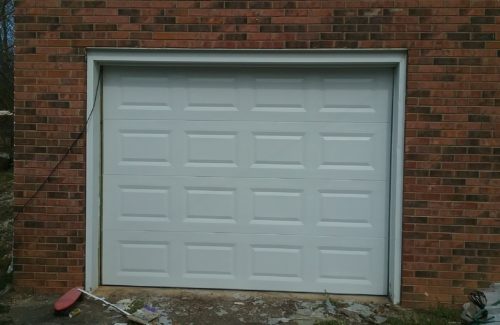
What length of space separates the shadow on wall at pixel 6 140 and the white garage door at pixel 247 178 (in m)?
9.99

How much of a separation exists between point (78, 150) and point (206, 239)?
1593 mm

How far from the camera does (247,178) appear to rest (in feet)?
17.3

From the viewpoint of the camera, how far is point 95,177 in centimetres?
522

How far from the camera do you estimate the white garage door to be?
17.0 feet

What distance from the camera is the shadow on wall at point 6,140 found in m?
13.9

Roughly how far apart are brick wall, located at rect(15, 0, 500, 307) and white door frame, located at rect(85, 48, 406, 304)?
0.07 metres

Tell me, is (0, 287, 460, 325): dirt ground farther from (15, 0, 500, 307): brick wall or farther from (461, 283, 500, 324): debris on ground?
(15, 0, 500, 307): brick wall

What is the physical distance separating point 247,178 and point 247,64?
1.16 m

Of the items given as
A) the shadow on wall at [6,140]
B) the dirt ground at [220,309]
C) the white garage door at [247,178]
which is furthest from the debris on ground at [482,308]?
the shadow on wall at [6,140]

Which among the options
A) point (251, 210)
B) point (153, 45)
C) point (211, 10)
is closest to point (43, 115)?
point (153, 45)

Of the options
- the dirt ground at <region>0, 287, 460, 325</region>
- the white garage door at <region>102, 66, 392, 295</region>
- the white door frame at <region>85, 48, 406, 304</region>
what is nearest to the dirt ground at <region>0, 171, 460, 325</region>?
the dirt ground at <region>0, 287, 460, 325</region>

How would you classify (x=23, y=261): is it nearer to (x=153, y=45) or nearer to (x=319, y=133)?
(x=153, y=45)

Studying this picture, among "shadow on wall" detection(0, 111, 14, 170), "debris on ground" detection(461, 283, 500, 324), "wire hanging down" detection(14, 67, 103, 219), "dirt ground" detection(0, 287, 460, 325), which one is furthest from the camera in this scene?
"shadow on wall" detection(0, 111, 14, 170)

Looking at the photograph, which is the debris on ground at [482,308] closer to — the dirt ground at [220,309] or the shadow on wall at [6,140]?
the dirt ground at [220,309]
